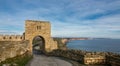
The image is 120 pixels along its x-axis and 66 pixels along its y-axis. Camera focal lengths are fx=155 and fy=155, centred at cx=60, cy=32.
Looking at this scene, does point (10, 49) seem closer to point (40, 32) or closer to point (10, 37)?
point (10, 37)

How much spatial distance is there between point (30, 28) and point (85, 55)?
1124cm

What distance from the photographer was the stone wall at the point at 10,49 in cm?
1617

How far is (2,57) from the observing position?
622 inches

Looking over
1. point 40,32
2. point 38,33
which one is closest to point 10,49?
point 38,33

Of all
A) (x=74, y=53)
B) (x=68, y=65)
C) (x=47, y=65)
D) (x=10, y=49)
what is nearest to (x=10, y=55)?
(x=10, y=49)

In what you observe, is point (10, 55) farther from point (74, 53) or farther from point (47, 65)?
point (74, 53)

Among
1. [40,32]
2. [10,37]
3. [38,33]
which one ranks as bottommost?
[10,37]

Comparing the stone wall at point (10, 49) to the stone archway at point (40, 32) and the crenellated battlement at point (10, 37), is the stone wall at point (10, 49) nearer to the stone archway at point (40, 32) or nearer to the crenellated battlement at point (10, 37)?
the crenellated battlement at point (10, 37)

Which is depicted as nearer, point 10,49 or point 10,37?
point 10,49

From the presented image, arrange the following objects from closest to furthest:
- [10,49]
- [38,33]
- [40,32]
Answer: [10,49] < [38,33] < [40,32]

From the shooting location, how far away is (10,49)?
17.4 meters

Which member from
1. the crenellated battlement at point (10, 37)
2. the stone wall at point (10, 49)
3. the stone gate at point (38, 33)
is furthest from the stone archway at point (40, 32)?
the stone wall at point (10, 49)

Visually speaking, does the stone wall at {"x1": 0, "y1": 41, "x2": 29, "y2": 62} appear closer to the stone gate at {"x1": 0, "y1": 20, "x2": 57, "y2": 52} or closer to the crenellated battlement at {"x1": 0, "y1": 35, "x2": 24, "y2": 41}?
the crenellated battlement at {"x1": 0, "y1": 35, "x2": 24, "y2": 41}

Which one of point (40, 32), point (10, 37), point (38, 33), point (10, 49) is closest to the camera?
point (10, 49)
